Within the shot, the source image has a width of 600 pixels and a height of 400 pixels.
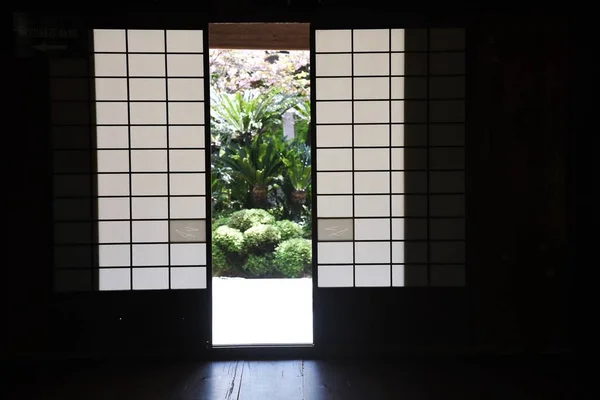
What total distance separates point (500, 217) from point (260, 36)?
Answer: 2.62 metres

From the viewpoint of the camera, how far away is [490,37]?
4305 millimetres

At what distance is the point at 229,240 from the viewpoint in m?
9.30

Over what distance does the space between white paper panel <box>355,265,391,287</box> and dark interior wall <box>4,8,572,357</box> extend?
226mm

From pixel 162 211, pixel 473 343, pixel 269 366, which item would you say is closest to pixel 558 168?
pixel 473 343

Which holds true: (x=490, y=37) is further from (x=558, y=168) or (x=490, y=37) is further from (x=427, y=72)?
(x=558, y=168)

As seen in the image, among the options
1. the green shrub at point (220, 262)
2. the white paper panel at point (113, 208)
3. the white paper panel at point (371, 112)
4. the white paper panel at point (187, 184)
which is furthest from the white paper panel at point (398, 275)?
the green shrub at point (220, 262)

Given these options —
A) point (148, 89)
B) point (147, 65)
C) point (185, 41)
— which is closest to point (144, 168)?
point (148, 89)

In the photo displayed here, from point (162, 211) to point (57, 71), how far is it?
1179mm

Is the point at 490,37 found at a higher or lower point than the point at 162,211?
higher

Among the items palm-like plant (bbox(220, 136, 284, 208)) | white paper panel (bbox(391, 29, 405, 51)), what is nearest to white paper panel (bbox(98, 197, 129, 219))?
white paper panel (bbox(391, 29, 405, 51))

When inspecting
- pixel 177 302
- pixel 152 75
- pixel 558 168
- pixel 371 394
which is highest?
pixel 152 75

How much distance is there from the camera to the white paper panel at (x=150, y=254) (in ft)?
14.5

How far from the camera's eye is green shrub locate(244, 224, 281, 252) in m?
9.30

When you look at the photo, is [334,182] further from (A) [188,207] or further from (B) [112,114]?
(B) [112,114]
